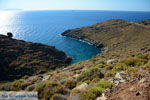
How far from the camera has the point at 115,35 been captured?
100m

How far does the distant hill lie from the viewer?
3187 inches

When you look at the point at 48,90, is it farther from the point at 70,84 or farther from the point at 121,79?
the point at 121,79

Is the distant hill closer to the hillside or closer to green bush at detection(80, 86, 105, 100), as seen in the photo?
the hillside

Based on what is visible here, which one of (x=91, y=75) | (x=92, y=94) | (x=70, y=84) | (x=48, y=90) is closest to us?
(x=92, y=94)

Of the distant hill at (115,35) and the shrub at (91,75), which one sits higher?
the shrub at (91,75)

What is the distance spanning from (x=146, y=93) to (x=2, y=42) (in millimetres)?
66364

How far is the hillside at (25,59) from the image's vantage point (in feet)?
164

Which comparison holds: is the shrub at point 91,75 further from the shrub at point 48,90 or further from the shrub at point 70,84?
the shrub at point 48,90

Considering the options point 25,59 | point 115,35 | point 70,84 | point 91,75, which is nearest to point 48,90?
point 70,84

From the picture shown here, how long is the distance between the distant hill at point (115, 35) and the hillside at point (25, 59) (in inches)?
981

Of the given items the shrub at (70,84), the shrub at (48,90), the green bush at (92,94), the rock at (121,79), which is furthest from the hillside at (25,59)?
the green bush at (92,94)

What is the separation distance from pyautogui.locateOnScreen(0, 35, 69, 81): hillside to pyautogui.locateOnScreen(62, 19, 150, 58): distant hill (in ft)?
81.8

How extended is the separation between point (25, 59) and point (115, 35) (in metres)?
57.8

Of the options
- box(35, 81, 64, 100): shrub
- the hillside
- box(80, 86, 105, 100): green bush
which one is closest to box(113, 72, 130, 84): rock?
box(80, 86, 105, 100): green bush
